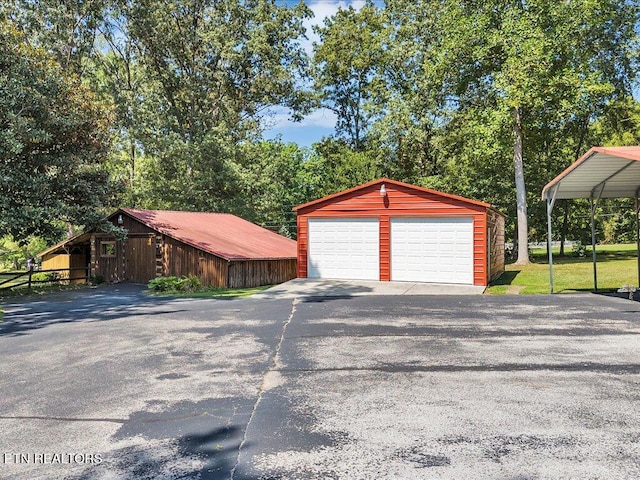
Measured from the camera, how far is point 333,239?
63.4ft

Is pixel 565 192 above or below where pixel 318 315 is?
above

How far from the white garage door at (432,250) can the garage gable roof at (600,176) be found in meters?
3.55

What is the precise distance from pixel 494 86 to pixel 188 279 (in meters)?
18.5

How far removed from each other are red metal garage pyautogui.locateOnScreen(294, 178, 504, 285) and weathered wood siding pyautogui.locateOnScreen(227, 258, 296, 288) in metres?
2.81

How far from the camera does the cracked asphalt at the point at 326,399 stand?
12.3ft

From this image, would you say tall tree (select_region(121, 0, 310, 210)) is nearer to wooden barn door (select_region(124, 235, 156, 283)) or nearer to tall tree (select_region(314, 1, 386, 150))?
tall tree (select_region(314, 1, 386, 150))

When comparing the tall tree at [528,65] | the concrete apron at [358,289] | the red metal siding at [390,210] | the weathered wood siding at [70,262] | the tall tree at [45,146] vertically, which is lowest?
the concrete apron at [358,289]

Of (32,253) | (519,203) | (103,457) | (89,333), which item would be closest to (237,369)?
(103,457)

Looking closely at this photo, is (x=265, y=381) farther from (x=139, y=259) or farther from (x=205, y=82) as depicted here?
(x=205, y=82)

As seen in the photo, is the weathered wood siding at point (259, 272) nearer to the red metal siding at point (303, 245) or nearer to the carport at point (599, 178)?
the red metal siding at point (303, 245)

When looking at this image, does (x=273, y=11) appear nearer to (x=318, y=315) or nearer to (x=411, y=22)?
(x=411, y=22)

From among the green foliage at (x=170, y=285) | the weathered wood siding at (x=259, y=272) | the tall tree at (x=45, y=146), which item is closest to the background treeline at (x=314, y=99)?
the tall tree at (x=45, y=146)

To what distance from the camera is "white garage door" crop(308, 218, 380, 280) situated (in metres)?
18.7

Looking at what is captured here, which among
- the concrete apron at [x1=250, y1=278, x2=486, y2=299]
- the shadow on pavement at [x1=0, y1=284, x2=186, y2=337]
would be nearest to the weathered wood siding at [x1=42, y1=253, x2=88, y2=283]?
the shadow on pavement at [x1=0, y1=284, x2=186, y2=337]
